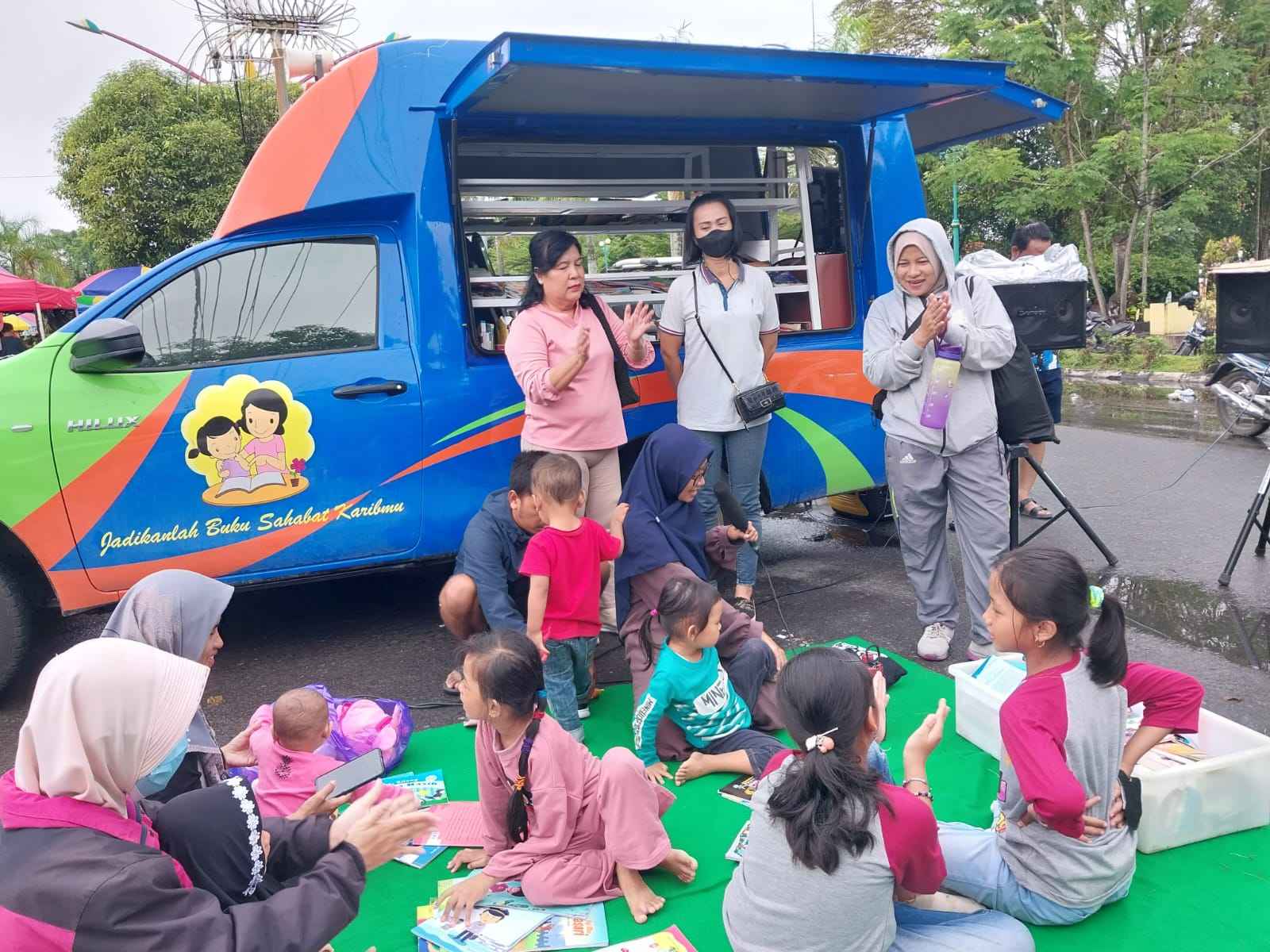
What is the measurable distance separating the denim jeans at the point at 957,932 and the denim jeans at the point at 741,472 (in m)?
2.37

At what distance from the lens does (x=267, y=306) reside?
4.53m

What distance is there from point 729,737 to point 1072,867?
4.33 feet

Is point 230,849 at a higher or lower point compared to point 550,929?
higher

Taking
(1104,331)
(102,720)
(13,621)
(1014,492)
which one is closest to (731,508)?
(1014,492)

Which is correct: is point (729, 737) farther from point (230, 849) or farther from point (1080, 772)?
point (230, 849)

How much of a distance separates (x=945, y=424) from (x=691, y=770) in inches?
72.3

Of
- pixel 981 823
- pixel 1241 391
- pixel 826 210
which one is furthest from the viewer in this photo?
pixel 1241 391

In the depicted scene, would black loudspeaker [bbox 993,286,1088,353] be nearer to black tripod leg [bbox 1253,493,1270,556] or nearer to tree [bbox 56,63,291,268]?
black tripod leg [bbox 1253,493,1270,556]

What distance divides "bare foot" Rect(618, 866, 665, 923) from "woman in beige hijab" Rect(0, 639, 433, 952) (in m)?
1.00

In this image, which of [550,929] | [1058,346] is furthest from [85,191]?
[550,929]

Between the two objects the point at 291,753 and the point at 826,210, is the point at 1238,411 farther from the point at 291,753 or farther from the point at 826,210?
the point at 291,753

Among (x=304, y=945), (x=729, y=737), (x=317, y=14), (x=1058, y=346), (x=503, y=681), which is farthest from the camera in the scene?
(x=317, y=14)

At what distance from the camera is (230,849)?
2221 millimetres

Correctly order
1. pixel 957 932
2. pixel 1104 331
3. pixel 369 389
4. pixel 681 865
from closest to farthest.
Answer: pixel 957 932 → pixel 681 865 → pixel 369 389 → pixel 1104 331
